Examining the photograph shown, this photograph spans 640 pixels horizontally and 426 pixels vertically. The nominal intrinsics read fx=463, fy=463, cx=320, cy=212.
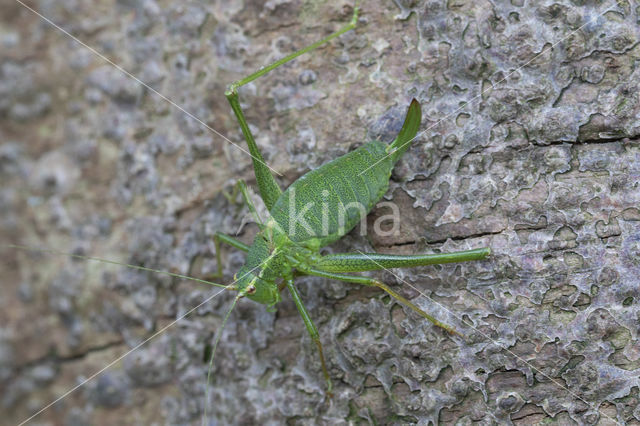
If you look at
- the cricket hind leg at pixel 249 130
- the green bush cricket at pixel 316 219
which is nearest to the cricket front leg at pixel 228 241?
the green bush cricket at pixel 316 219

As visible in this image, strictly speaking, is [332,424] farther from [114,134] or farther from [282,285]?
[114,134]

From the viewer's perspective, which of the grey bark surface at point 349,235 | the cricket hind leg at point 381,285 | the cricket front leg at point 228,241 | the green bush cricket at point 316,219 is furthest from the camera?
the cricket front leg at point 228,241

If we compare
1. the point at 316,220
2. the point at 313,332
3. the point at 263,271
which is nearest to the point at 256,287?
the point at 263,271

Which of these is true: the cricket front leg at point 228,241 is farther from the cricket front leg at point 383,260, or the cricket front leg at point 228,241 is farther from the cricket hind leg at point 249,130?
the cricket front leg at point 383,260

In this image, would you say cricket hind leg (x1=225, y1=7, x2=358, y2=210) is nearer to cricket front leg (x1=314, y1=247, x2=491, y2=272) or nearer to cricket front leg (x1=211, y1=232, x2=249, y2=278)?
cricket front leg (x1=211, y1=232, x2=249, y2=278)

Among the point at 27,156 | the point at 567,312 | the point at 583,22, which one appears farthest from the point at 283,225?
the point at 27,156

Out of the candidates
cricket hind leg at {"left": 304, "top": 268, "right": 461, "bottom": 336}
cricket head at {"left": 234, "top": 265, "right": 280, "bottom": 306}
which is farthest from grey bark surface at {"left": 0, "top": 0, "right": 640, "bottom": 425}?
cricket head at {"left": 234, "top": 265, "right": 280, "bottom": 306}

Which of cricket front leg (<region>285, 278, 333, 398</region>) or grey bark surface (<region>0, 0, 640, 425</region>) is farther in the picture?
cricket front leg (<region>285, 278, 333, 398</region>)

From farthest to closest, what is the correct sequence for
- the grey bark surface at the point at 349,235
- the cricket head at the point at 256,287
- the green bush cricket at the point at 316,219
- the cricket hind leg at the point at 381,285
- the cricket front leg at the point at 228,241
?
1. the cricket front leg at the point at 228,241
2. the cricket head at the point at 256,287
3. the green bush cricket at the point at 316,219
4. the cricket hind leg at the point at 381,285
5. the grey bark surface at the point at 349,235
